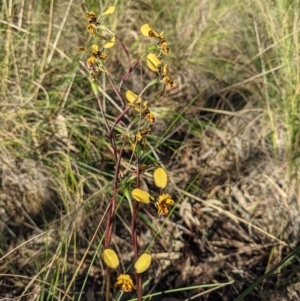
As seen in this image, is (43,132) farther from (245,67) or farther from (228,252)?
(245,67)

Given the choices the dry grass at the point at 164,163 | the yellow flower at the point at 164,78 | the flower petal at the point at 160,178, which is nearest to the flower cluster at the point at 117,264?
the flower petal at the point at 160,178

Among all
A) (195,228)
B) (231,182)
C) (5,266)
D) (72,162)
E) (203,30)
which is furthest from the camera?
Result: (203,30)

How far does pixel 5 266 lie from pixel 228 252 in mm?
685

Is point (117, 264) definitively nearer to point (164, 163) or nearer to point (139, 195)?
point (139, 195)

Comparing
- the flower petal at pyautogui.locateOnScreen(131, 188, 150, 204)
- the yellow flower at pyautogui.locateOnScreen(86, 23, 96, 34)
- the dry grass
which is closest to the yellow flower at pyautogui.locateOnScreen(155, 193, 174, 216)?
the flower petal at pyautogui.locateOnScreen(131, 188, 150, 204)

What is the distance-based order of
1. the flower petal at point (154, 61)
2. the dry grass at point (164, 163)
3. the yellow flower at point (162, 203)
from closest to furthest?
1. the yellow flower at point (162, 203)
2. the flower petal at point (154, 61)
3. the dry grass at point (164, 163)

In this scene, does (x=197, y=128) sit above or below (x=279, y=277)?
above

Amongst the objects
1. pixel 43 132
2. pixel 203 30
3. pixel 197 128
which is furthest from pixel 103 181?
pixel 203 30

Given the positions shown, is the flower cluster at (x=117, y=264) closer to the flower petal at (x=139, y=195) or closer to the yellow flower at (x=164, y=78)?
the flower petal at (x=139, y=195)

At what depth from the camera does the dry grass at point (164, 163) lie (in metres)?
1.81

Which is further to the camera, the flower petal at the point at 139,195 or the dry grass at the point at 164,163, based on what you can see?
the dry grass at the point at 164,163

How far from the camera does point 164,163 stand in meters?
2.22

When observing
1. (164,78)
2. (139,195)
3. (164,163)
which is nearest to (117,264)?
(139,195)

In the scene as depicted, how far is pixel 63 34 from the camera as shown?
7.55 ft
